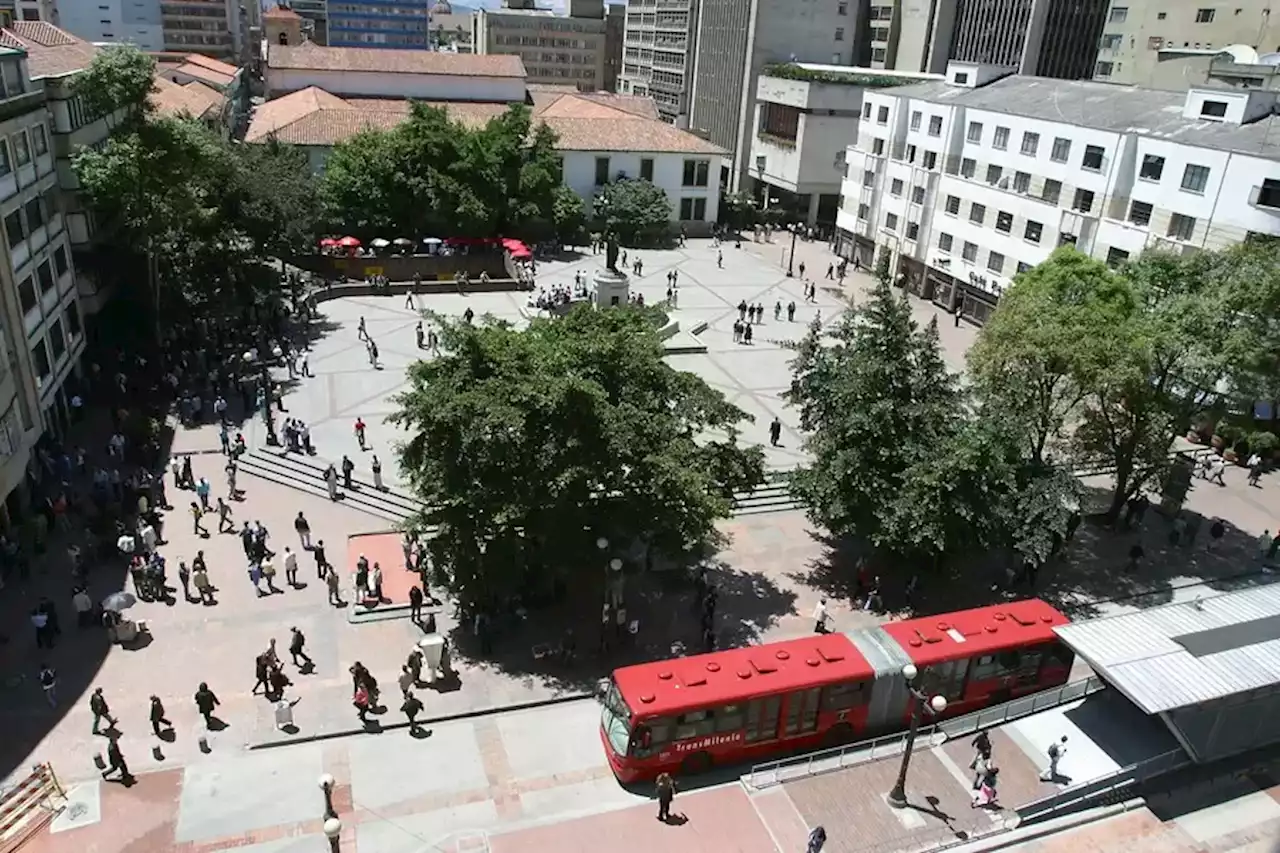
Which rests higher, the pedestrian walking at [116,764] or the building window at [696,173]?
the building window at [696,173]

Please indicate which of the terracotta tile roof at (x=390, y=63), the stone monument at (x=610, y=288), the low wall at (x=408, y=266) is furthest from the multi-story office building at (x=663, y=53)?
the stone monument at (x=610, y=288)

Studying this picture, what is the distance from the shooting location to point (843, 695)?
1961cm

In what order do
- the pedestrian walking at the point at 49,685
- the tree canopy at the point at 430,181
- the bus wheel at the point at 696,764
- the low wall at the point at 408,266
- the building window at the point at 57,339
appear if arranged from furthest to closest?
the tree canopy at the point at 430,181
the low wall at the point at 408,266
the building window at the point at 57,339
the pedestrian walking at the point at 49,685
the bus wheel at the point at 696,764

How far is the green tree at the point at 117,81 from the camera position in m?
32.6

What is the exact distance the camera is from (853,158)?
204 ft

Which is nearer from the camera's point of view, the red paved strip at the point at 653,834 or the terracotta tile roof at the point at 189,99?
the red paved strip at the point at 653,834


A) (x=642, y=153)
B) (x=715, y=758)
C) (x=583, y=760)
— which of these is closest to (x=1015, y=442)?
(x=715, y=758)

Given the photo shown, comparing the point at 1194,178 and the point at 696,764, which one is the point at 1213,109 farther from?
the point at 696,764

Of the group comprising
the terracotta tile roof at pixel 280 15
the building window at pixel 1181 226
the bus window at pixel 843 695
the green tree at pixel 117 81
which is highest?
the terracotta tile roof at pixel 280 15

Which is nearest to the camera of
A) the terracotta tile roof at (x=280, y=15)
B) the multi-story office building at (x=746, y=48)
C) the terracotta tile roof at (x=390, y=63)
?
the terracotta tile roof at (x=390, y=63)

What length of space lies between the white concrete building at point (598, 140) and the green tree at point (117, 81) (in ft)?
91.7

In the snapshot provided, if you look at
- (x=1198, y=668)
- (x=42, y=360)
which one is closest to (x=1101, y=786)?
(x=1198, y=668)

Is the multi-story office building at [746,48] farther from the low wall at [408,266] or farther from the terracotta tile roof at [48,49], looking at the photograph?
the terracotta tile roof at [48,49]

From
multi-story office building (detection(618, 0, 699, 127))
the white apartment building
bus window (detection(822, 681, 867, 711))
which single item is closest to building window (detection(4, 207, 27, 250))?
bus window (detection(822, 681, 867, 711))
